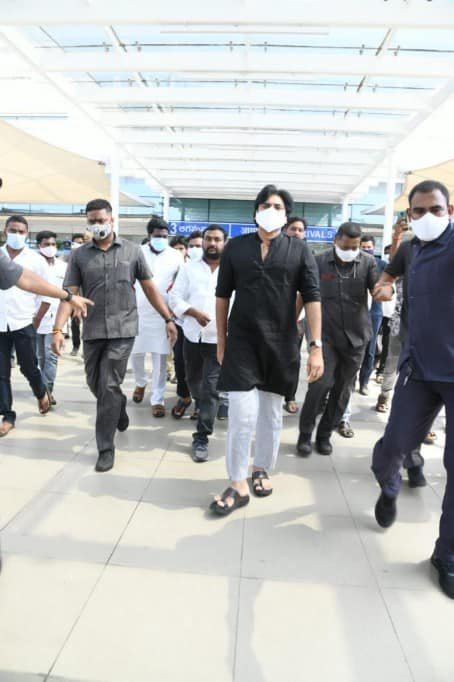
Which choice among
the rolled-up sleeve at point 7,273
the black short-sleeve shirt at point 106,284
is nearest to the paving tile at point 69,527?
the black short-sleeve shirt at point 106,284

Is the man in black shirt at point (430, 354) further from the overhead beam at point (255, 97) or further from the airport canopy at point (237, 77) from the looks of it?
the overhead beam at point (255, 97)

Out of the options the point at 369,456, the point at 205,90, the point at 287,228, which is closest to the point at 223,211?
the point at 205,90

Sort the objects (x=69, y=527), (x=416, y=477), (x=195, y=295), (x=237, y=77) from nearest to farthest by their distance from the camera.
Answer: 1. (x=69, y=527)
2. (x=416, y=477)
3. (x=195, y=295)
4. (x=237, y=77)

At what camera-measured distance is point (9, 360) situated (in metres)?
4.16

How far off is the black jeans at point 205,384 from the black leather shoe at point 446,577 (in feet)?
6.28

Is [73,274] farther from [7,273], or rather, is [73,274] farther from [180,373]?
[180,373]

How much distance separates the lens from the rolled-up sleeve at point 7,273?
88.1 inches

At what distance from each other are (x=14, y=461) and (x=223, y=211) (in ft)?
59.7

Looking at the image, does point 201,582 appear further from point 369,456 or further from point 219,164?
point 219,164

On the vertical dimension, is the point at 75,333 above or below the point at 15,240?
below

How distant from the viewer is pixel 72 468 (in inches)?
135

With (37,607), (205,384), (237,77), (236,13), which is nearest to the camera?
(37,607)

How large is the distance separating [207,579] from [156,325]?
3045 millimetres

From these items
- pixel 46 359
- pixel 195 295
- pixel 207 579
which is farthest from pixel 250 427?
pixel 46 359
